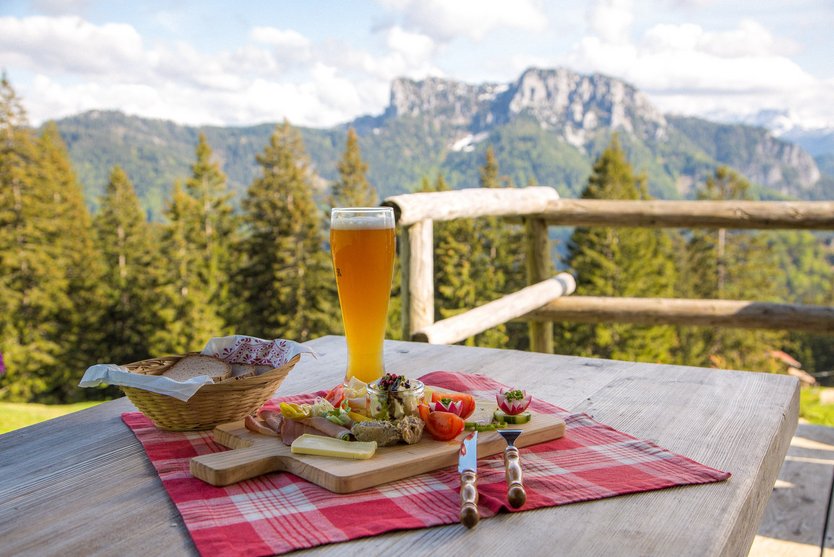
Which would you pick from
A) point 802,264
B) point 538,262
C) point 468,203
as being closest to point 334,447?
point 468,203

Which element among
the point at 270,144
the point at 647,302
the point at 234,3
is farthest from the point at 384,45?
the point at 647,302

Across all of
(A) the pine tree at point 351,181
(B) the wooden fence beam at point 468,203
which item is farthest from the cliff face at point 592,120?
(B) the wooden fence beam at point 468,203

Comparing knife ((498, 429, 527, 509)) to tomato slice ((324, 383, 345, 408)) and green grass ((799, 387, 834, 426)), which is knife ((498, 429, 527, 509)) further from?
green grass ((799, 387, 834, 426))

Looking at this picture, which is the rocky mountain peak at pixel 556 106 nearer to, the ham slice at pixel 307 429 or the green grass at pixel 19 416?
the green grass at pixel 19 416

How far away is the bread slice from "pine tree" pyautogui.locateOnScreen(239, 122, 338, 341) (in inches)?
920

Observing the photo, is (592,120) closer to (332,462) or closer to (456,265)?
(456,265)

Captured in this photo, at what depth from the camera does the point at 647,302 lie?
3.53m

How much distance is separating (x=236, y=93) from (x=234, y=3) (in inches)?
2718

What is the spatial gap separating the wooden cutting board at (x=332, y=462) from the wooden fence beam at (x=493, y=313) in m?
1.54

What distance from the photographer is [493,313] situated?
2996 mm

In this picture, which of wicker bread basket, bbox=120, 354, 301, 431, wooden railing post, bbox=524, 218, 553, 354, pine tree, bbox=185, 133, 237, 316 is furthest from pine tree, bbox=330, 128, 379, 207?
wicker bread basket, bbox=120, 354, 301, 431

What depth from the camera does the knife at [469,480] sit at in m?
0.70

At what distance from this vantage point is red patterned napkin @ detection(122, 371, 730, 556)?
70 centimetres

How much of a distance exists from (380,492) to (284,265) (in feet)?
79.6
